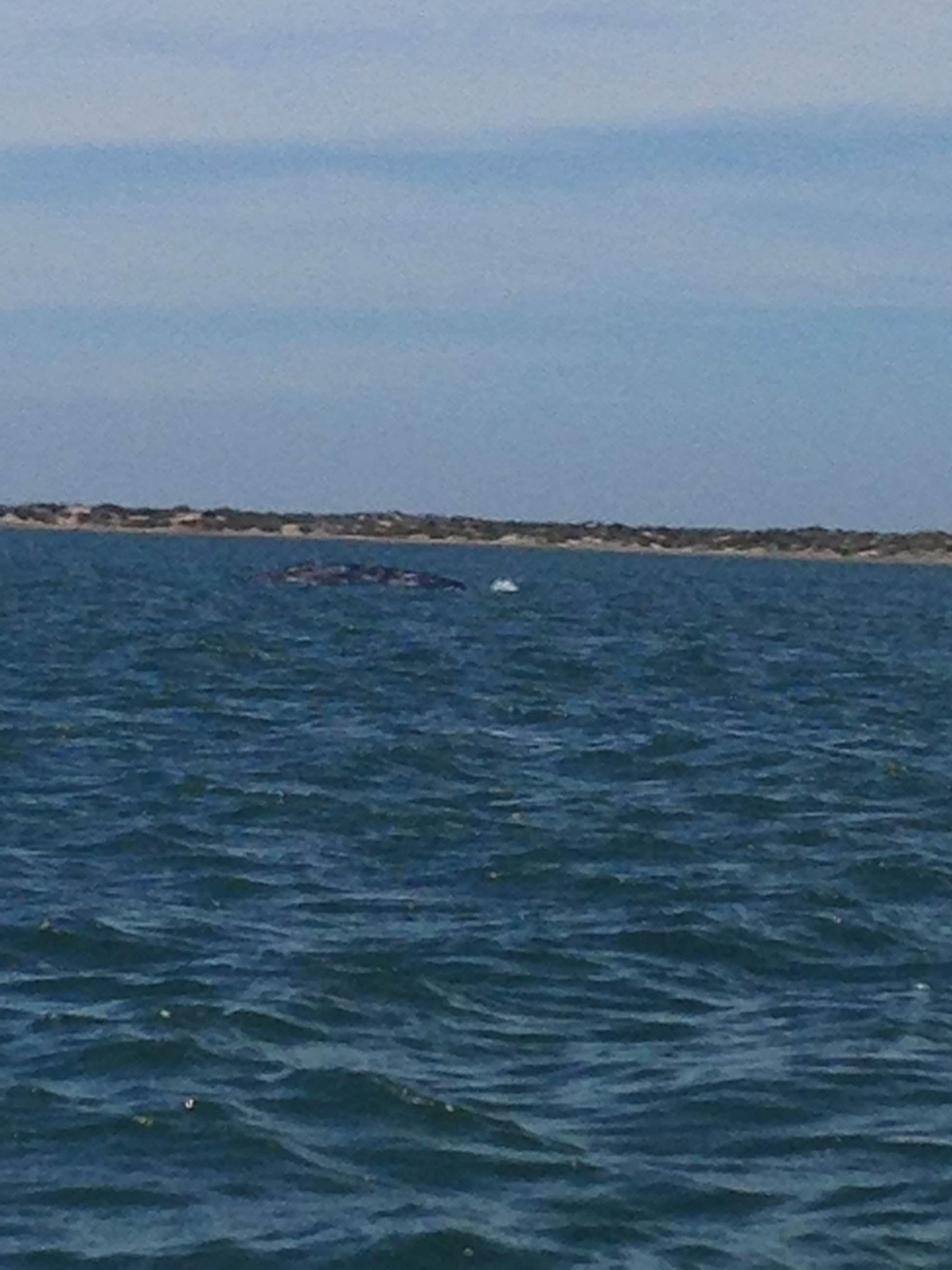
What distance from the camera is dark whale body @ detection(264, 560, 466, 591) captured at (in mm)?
93438

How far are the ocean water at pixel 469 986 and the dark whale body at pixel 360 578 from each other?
2272 inches

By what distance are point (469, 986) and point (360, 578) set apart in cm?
8145

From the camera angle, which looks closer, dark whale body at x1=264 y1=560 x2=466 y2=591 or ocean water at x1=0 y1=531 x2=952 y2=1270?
ocean water at x1=0 y1=531 x2=952 y2=1270

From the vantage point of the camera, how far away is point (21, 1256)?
1041 cm

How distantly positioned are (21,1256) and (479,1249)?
2.12 m

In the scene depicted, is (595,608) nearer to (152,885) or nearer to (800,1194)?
(152,885)

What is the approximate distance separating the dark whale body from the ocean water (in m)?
57.7

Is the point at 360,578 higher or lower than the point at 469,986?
higher

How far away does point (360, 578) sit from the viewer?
96.8 meters

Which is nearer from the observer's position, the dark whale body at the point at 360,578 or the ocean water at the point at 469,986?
the ocean water at the point at 469,986

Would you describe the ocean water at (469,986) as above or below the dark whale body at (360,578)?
below

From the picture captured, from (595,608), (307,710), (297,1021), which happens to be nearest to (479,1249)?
(297,1021)

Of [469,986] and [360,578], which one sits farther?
[360,578]

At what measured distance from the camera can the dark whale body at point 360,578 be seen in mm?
93438
